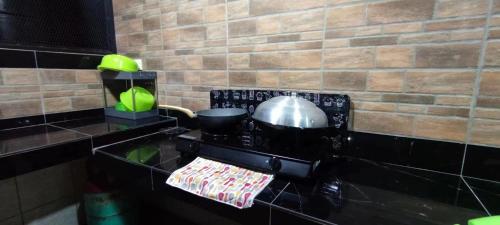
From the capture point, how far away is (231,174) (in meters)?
0.79

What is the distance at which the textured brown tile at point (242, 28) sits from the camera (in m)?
1.15

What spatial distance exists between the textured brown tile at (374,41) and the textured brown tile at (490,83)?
0.95 ft

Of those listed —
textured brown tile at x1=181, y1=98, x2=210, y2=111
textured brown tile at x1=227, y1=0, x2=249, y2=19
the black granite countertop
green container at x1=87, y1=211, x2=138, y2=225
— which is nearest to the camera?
the black granite countertop

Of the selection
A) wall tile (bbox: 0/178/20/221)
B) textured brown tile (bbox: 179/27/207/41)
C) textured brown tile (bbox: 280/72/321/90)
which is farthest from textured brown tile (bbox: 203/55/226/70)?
wall tile (bbox: 0/178/20/221)

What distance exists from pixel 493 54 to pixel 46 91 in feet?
6.56

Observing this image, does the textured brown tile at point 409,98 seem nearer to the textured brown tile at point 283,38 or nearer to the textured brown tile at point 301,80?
the textured brown tile at point 301,80

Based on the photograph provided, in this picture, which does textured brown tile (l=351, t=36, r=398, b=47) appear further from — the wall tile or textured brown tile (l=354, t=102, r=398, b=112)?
the wall tile

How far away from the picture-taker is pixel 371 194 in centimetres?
70

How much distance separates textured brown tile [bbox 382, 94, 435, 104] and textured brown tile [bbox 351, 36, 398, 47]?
0.20m

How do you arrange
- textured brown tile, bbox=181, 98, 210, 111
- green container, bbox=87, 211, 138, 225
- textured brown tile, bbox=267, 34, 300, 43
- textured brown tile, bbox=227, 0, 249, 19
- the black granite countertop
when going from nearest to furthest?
the black granite countertop, textured brown tile, bbox=267, 34, 300, 43, textured brown tile, bbox=227, 0, 249, 19, green container, bbox=87, 211, 138, 225, textured brown tile, bbox=181, 98, 210, 111

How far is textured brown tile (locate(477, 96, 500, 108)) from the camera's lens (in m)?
0.75

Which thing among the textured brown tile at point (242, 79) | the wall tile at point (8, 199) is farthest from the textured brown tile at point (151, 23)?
the wall tile at point (8, 199)

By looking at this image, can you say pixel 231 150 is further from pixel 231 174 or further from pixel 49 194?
pixel 49 194

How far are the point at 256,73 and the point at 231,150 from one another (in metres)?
0.48
